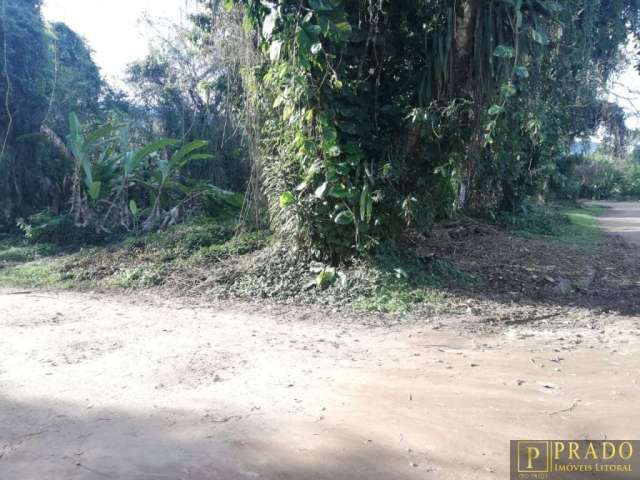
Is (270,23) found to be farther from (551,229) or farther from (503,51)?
(551,229)

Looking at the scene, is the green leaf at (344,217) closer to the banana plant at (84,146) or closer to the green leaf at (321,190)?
the green leaf at (321,190)

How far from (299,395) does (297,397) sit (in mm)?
38

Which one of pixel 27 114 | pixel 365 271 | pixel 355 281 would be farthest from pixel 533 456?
pixel 27 114

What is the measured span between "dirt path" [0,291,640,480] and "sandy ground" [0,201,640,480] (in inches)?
0.5

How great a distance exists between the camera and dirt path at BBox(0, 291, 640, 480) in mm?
3104

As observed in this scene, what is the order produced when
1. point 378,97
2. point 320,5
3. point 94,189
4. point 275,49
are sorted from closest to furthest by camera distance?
point 320,5 < point 275,49 < point 378,97 < point 94,189

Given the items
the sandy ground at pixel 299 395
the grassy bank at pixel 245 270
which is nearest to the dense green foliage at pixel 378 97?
the grassy bank at pixel 245 270

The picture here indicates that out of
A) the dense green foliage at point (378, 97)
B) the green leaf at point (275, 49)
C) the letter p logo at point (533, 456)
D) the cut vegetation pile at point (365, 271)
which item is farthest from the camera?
the cut vegetation pile at point (365, 271)

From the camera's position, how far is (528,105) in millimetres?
7930

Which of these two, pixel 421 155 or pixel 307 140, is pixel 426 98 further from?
pixel 307 140

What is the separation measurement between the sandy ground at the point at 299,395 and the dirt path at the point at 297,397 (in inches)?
0.5

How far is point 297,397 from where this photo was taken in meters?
4.03

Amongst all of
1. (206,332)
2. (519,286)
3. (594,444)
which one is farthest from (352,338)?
(519,286)

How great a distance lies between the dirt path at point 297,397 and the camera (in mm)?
3104
